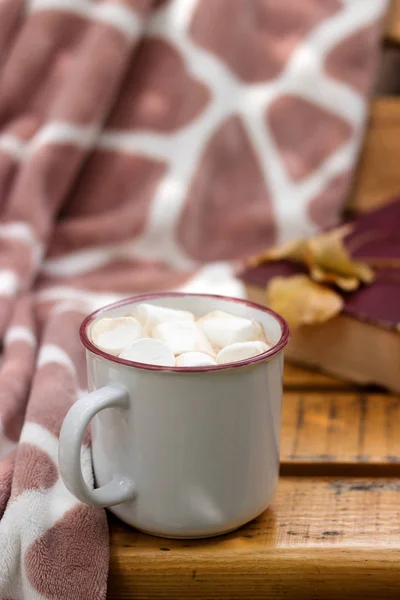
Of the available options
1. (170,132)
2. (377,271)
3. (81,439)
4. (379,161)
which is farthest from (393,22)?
(81,439)

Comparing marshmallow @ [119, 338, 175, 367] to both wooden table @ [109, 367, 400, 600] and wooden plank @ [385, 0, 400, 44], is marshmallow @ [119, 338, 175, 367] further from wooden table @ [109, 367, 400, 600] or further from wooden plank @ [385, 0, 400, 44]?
wooden plank @ [385, 0, 400, 44]

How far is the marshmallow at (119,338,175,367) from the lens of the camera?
44 centimetres

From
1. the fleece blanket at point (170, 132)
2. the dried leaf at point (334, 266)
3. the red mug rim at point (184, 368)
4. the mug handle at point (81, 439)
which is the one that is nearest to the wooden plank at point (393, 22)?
the fleece blanket at point (170, 132)

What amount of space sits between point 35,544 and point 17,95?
0.61 meters

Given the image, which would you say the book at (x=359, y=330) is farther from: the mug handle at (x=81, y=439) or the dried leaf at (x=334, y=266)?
the mug handle at (x=81, y=439)

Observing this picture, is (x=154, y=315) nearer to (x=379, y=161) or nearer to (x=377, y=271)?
(x=377, y=271)

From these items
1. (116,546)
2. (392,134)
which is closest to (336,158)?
(392,134)

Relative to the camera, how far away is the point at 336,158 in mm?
963

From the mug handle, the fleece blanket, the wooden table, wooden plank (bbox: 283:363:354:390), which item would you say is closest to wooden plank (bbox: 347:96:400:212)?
the fleece blanket

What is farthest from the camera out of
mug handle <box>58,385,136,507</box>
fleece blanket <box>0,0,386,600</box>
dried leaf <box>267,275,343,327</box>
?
fleece blanket <box>0,0,386,600</box>

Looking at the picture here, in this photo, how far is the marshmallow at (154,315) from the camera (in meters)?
0.49

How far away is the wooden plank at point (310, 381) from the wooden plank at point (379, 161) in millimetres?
341

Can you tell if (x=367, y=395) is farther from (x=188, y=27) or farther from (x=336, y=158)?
(x=188, y=27)

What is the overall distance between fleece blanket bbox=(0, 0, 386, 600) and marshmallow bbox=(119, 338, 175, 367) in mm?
375
